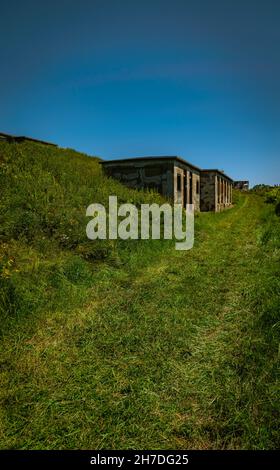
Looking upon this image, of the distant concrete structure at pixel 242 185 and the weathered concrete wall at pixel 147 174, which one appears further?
the distant concrete structure at pixel 242 185

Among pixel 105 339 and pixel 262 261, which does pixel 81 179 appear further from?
pixel 105 339

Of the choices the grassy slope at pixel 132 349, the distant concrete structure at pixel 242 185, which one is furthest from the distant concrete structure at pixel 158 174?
the distant concrete structure at pixel 242 185

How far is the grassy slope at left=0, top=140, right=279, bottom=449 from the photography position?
7.37ft

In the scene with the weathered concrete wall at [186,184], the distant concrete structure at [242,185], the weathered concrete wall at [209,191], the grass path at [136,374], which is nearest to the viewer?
the grass path at [136,374]

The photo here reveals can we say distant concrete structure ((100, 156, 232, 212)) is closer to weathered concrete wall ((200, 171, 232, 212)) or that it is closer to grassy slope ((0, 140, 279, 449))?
weathered concrete wall ((200, 171, 232, 212))

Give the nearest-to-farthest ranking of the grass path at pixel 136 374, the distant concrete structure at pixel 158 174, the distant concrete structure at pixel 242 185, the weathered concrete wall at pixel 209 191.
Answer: the grass path at pixel 136 374, the distant concrete structure at pixel 158 174, the weathered concrete wall at pixel 209 191, the distant concrete structure at pixel 242 185

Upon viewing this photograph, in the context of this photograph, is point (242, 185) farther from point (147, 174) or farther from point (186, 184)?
point (147, 174)

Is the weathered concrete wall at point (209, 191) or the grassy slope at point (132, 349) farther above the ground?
the weathered concrete wall at point (209, 191)

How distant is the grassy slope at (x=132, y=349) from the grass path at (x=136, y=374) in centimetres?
1

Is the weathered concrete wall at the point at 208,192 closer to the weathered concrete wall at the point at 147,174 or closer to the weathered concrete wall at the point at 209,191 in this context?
the weathered concrete wall at the point at 209,191

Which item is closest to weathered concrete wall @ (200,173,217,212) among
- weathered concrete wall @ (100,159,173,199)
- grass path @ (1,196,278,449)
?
weathered concrete wall @ (100,159,173,199)

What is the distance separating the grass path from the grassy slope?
0.01 metres

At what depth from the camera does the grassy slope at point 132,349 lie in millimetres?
2246

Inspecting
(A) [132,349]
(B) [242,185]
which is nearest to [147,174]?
(A) [132,349]
